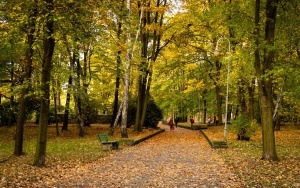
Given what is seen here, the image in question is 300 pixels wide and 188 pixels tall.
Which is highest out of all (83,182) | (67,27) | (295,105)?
(67,27)

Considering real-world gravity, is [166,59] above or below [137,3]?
below

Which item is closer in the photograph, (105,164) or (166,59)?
(105,164)

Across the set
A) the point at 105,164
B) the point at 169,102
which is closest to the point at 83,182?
the point at 105,164

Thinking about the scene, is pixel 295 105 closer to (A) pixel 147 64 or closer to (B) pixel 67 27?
(A) pixel 147 64

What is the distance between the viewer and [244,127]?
21.4 m

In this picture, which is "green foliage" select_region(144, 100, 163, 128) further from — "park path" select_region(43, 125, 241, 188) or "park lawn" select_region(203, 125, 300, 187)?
"park lawn" select_region(203, 125, 300, 187)

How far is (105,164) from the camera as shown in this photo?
12438 millimetres

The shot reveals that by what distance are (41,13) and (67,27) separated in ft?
3.02

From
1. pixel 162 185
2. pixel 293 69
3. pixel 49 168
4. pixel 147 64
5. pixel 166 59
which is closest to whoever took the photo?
pixel 162 185

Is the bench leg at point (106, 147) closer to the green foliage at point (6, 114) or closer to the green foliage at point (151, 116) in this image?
the green foliage at point (6, 114)

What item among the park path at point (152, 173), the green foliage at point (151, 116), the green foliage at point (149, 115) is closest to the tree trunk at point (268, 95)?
the park path at point (152, 173)

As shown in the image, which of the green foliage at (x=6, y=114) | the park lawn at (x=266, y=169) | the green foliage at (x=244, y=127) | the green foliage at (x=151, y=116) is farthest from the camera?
the green foliage at (x=151, y=116)

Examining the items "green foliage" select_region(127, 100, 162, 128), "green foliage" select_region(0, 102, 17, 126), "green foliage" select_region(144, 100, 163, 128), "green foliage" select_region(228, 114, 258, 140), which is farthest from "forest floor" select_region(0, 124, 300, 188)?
"green foliage" select_region(144, 100, 163, 128)

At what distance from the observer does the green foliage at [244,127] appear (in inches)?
823
